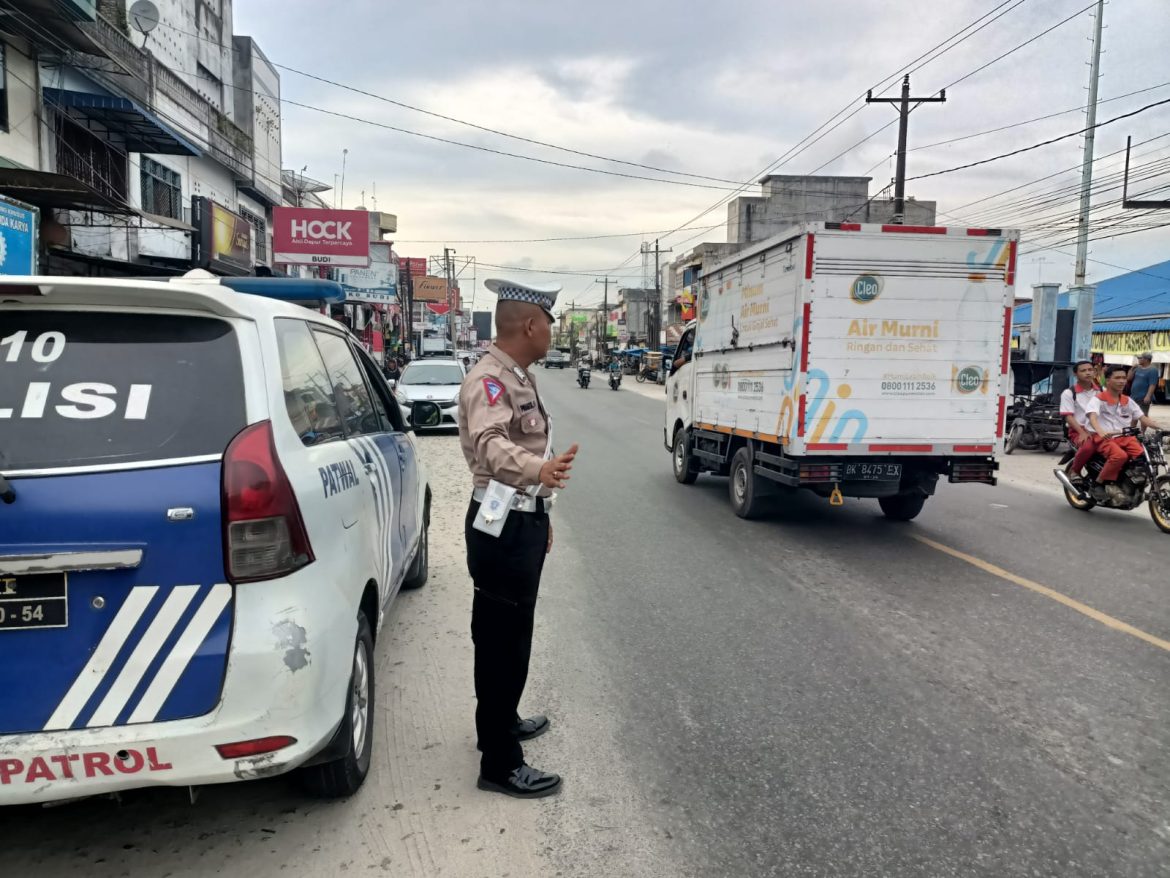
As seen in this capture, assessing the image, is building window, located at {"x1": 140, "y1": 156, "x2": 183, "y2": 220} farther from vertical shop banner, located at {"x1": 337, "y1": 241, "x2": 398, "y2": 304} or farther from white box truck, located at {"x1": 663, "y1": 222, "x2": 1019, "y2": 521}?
white box truck, located at {"x1": 663, "y1": 222, "x2": 1019, "y2": 521}

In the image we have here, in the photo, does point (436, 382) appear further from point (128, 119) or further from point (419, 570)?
point (419, 570)

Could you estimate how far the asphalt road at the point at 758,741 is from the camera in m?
2.76

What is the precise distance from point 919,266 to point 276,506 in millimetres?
6660

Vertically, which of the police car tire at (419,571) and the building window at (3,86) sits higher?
the building window at (3,86)

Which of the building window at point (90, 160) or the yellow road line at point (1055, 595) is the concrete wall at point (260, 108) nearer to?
the building window at point (90, 160)

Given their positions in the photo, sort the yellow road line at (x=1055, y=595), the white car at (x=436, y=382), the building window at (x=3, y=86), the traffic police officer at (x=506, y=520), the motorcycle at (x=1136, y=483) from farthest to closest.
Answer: the white car at (x=436, y=382), the building window at (x=3, y=86), the motorcycle at (x=1136, y=483), the yellow road line at (x=1055, y=595), the traffic police officer at (x=506, y=520)

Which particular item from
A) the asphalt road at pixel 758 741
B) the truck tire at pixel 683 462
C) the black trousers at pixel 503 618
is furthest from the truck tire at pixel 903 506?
the black trousers at pixel 503 618

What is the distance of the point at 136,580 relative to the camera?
227 cm

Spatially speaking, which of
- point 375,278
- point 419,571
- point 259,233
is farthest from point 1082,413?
point 375,278


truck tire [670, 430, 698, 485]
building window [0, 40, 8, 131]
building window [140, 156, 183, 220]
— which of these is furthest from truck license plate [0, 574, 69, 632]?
building window [140, 156, 183, 220]

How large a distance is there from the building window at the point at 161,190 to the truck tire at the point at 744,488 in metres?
15.9

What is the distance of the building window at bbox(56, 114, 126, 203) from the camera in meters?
→ 15.1

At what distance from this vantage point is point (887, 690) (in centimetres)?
417

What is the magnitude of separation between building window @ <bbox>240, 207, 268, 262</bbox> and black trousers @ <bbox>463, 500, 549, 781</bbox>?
27189mm
